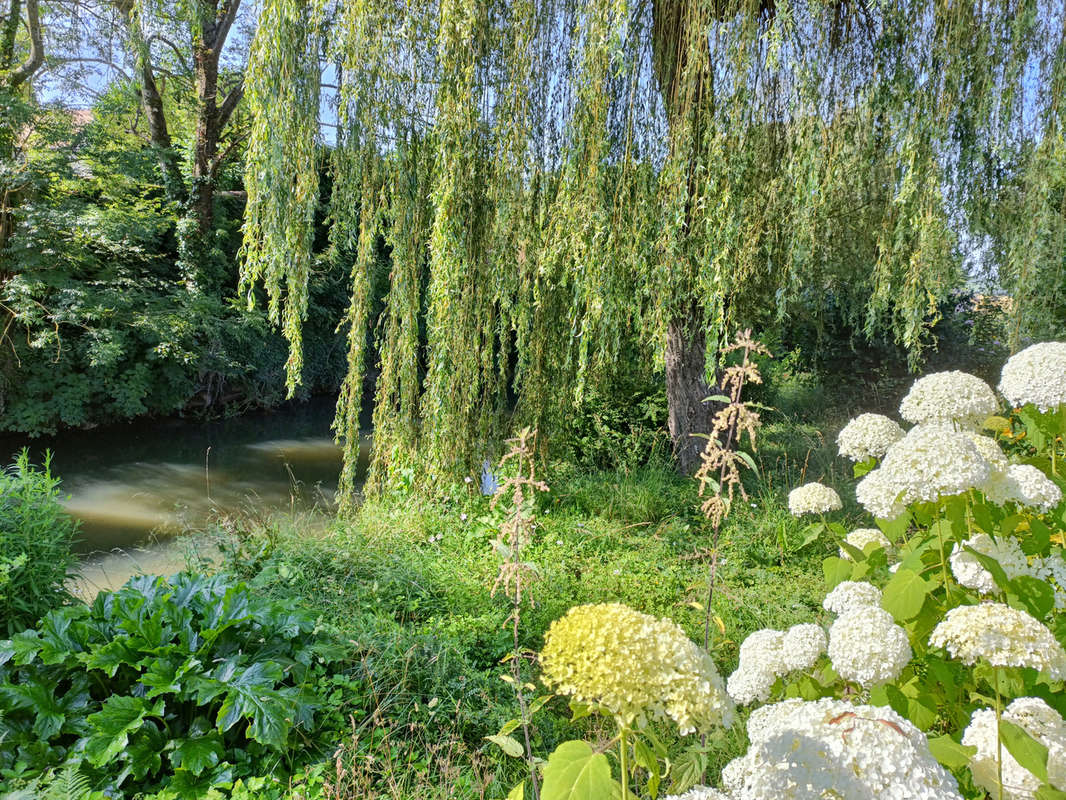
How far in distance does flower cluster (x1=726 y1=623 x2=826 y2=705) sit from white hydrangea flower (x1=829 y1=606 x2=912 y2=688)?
0.15 m

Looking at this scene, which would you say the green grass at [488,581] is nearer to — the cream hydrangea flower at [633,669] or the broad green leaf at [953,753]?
the broad green leaf at [953,753]

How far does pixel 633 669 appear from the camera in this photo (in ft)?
2.40

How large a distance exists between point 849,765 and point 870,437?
4.00 ft

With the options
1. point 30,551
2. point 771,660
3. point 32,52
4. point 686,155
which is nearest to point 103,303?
point 32,52

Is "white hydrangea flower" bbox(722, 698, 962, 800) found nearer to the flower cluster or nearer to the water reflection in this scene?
the flower cluster

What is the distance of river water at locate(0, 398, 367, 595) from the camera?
5.88 m

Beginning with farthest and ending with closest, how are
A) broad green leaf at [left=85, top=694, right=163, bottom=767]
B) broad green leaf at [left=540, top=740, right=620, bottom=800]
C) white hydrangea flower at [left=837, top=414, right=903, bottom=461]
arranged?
1. broad green leaf at [left=85, top=694, right=163, bottom=767]
2. white hydrangea flower at [left=837, top=414, right=903, bottom=461]
3. broad green leaf at [left=540, top=740, right=620, bottom=800]

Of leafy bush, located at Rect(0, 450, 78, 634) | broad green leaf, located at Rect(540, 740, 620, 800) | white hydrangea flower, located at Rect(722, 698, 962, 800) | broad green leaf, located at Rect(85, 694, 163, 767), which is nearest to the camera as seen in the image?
white hydrangea flower, located at Rect(722, 698, 962, 800)

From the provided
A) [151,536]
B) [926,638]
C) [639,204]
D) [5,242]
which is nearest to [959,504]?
[926,638]

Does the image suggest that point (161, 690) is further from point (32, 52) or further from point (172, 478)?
point (32, 52)

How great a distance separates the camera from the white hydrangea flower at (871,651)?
1.04m

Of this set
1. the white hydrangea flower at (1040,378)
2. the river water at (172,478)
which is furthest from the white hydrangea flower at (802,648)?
the river water at (172,478)

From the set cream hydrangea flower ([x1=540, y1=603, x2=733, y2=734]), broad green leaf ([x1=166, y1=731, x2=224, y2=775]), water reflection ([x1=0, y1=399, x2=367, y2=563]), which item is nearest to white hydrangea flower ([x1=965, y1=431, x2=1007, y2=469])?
cream hydrangea flower ([x1=540, y1=603, x2=733, y2=734])

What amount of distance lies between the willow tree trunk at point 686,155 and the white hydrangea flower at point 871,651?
6.28 feet
